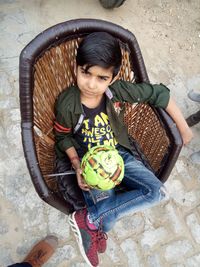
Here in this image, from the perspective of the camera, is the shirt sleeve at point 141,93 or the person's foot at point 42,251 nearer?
the shirt sleeve at point 141,93

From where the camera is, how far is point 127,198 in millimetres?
2229

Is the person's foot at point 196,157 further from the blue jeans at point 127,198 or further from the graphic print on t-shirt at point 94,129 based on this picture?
the graphic print on t-shirt at point 94,129

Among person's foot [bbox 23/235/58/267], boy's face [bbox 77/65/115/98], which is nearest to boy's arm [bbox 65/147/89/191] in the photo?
boy's face [bbox 77/65/115/98]

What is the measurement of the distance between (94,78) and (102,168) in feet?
1.46

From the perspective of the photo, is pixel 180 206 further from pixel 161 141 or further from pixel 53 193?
pixel 53 193

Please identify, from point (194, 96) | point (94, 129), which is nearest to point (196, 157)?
point (194, 96)

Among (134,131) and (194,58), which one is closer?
(134,131)

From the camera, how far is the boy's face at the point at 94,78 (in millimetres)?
1899

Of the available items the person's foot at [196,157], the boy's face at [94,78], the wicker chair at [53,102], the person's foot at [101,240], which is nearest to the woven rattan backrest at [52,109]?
the wicker chair at [53,102]

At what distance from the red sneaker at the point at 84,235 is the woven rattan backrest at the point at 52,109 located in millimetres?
265

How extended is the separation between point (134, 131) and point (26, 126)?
820mm

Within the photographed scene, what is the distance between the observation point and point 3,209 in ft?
8.93

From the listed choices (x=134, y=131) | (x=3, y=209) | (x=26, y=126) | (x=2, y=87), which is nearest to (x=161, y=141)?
(x=134, y=131)

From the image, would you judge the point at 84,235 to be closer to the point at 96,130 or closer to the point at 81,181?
the point at 81,181
